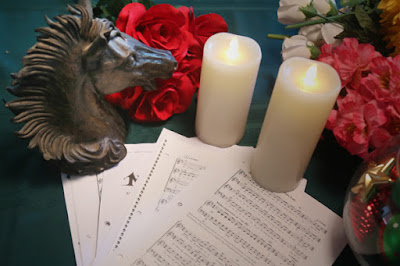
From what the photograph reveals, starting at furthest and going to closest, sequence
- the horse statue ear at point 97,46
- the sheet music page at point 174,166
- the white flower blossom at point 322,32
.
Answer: the white flower blossom at point 322,32, the sheet music page at point 174,166, the horse statue ear at point 97,46

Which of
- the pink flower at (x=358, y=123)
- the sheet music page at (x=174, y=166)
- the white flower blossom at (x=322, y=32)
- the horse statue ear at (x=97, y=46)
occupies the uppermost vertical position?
the horse statue ear at (x=97, y=46)

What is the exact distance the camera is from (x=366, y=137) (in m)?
0.64

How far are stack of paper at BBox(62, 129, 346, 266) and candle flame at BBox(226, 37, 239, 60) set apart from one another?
20cm

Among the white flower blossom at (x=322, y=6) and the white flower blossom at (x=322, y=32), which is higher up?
the white flower blossom at (x=322, y=6)

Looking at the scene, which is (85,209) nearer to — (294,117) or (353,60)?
(294,117)

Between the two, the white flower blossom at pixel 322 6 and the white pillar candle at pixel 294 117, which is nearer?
the white pillar candle at pixel 294 117

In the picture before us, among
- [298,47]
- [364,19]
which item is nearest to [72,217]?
[298,47]

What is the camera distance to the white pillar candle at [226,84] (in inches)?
26.3

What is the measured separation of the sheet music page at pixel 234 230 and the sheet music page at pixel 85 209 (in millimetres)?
40

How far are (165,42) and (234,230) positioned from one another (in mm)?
384

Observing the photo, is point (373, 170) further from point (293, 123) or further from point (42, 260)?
point (42, 260)

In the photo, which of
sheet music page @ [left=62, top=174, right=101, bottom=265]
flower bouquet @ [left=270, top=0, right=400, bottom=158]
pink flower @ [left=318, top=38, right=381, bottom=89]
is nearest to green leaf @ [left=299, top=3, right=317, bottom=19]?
flower bouquet @ [left=270, top=0, right=400, bottom=158]

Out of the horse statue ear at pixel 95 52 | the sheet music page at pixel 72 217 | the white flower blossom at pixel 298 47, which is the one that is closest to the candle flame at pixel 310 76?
the white flower blossom at pixel 298 47

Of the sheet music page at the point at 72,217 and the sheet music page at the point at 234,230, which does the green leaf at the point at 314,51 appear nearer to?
the sheet music page at the point at 234,230
